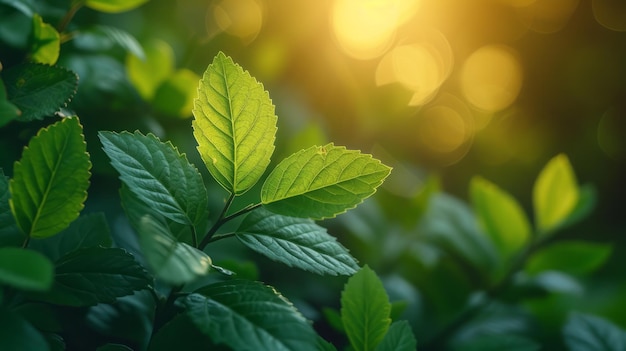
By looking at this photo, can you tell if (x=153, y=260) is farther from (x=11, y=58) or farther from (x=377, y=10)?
(x=377, y=10)

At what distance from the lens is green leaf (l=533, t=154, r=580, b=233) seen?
1.18m

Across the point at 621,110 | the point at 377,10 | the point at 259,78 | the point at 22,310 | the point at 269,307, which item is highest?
the point at 621,110

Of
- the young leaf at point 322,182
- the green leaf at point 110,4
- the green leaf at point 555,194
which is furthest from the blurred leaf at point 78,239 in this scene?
the green leaf at point 555,194

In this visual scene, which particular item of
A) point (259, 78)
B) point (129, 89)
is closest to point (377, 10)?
point (259, 78)

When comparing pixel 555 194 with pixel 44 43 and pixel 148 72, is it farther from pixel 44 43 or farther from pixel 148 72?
pixel 44 43

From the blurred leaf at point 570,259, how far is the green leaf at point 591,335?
5.8 inches

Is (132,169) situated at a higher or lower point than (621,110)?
lower

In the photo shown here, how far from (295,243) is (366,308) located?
108 millimetres

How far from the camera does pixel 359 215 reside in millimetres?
1278

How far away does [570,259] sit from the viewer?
1.15 m

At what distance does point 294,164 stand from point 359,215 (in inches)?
27.4

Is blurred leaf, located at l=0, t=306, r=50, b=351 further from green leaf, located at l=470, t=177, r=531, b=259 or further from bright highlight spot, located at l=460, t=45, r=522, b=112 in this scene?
bright highlight spot, located at l=460, t=45, r=522, b=112

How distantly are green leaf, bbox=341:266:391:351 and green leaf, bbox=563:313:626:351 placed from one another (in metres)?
0.51

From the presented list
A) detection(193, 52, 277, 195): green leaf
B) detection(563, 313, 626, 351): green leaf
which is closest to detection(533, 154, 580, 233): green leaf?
detection(563, 313, 626, 351): green leaf
